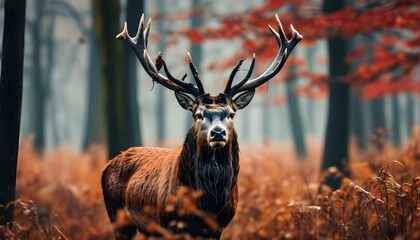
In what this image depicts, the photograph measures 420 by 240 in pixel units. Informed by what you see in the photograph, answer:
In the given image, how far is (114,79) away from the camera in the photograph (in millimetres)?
10266

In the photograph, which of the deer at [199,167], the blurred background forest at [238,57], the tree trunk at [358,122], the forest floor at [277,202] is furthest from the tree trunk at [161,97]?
the deer at [199,167]

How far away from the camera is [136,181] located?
6.95 meters

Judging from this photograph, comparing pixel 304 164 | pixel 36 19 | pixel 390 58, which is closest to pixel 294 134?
pixel 304 164

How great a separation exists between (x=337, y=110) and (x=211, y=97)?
227 inches

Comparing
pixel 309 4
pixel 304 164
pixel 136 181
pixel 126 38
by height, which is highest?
pixel 309 4

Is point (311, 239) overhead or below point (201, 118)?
below

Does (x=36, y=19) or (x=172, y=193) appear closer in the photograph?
(x=172, y=193)

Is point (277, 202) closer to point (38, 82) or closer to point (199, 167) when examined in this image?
point (199, 167)

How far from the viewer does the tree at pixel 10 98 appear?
6305 millimetres

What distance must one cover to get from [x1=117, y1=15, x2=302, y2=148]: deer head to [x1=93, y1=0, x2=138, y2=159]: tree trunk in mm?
3162

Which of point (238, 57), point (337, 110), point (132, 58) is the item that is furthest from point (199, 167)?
point (238, 57)

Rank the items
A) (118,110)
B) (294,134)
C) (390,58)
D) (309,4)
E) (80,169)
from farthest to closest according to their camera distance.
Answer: (309,4)
(294,134)
(80,169)
(390,58)
(118,110)

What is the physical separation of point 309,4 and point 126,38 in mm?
16462

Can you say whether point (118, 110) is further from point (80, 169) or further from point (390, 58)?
point (390, 58)
